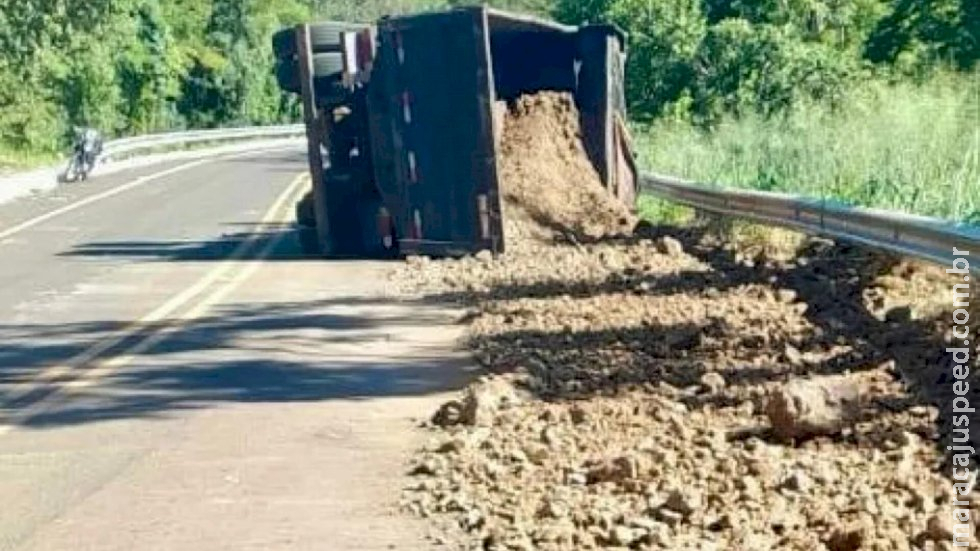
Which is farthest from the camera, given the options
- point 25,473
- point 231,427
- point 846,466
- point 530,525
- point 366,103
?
point 366,103

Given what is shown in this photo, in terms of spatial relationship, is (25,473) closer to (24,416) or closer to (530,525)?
(24,416)

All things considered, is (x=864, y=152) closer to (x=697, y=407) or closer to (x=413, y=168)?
(x=413, y=168)

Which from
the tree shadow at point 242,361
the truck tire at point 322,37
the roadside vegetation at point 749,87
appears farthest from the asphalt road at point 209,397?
the roadside vegetation at point 749,87

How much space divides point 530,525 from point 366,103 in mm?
12863

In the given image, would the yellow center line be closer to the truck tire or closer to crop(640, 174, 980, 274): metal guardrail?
the truck tire

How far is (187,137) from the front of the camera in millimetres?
62812

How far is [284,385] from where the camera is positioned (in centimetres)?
1124

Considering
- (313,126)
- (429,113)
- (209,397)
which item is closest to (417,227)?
(429,113)

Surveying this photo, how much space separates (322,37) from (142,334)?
281 inches

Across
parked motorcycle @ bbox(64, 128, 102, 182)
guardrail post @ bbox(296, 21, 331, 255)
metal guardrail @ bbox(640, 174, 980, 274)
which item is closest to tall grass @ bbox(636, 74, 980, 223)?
metal guardrail @ bbox(640, 174, 980, 274)

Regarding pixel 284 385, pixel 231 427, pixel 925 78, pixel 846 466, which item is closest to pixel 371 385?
pixel 284 385

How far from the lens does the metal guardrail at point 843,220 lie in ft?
36.9

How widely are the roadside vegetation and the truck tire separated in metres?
5.12

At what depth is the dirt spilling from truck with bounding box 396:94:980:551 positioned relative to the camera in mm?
7074
